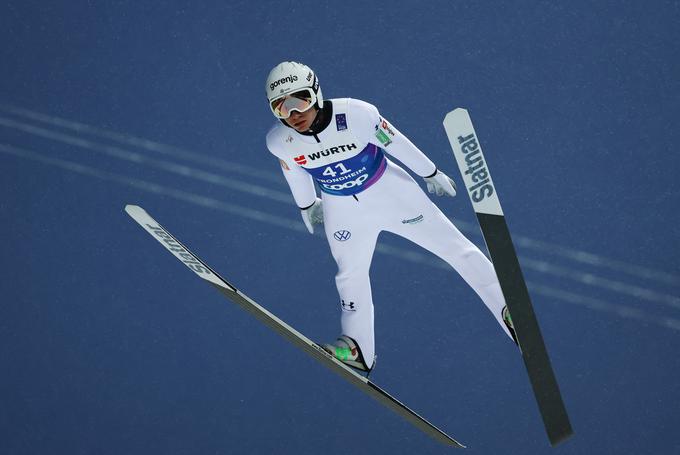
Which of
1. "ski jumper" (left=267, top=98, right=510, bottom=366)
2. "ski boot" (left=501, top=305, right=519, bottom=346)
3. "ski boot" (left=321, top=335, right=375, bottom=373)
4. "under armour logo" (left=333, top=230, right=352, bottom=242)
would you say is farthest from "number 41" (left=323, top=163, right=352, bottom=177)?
"ski boot" (left=501, top=305, right=519, bottom=346)

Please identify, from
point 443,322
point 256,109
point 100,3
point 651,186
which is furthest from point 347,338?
point 100,3

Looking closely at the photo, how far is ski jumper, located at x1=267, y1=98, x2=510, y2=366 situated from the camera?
13.7 feet

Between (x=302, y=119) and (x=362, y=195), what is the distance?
0.39 metres

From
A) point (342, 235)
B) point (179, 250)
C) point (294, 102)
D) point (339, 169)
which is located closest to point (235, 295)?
point (179, 250)

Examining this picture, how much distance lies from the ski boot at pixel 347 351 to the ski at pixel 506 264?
66cm

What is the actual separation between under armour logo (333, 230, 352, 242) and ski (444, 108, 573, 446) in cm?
57

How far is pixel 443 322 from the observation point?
5238 millimetres

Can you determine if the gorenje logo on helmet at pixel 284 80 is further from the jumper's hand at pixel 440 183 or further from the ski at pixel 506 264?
the jumper's hand at pixel 440 183

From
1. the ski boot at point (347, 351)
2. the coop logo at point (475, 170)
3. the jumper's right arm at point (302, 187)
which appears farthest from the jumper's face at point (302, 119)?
the ski boot at point (347, 351)

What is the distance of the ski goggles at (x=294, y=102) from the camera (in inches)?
159

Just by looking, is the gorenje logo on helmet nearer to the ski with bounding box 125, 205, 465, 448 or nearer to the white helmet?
the white helmet

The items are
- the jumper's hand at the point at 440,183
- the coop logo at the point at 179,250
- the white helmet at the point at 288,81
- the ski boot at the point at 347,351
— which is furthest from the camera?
the ski boot at the point at 347,351

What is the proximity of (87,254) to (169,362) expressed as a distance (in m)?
0.63

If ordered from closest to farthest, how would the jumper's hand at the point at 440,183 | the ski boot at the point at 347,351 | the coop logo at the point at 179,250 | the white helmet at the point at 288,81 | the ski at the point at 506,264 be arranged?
1. the ski at the point at 506,264
2. the white helmet at the point at 288,81
3. the coop logo at the point at 179,250
4. the jumper's hand at the point at 440,183
5. the ski boot at the point at 347,351
